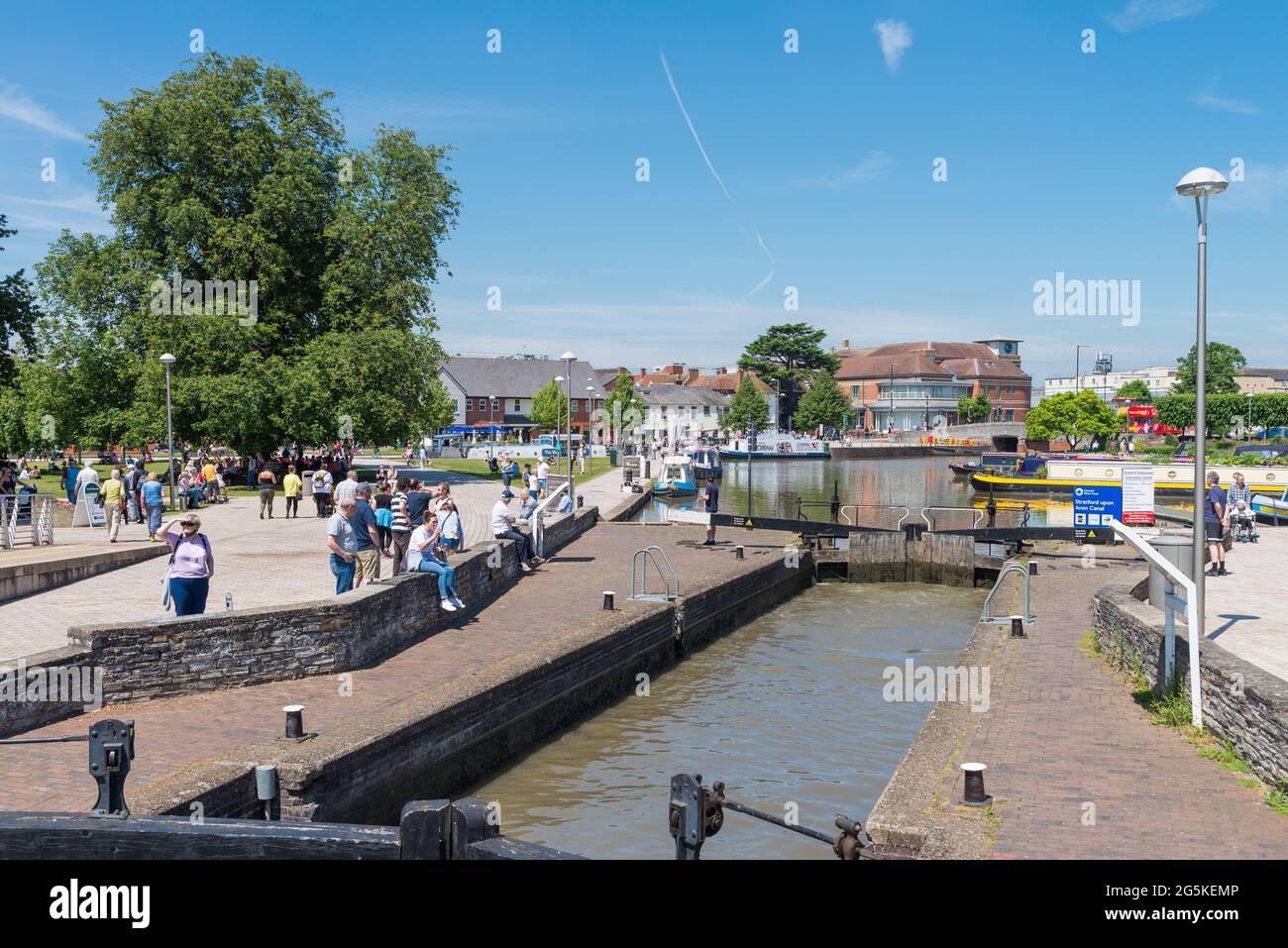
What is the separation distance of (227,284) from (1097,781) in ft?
126

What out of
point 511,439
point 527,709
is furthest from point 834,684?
point 511,439

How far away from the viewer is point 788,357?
12606 centimetres

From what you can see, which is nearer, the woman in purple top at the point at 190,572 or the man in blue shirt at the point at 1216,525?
the woman in purple top at the point at 190,572

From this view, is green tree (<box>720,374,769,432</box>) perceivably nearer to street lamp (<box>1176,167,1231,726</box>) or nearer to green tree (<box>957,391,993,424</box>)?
green tree (<box>957,391,993,424</box>)

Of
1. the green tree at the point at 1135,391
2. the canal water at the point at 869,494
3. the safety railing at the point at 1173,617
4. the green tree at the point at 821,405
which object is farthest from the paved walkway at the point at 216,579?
the green tree at the point at 1135,391

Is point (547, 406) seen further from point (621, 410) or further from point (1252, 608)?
point (1252, 608)

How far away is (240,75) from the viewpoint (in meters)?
41.8

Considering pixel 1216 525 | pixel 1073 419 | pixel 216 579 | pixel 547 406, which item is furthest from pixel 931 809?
pixel 1073 419

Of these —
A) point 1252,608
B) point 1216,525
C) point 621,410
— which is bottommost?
point 1252,608

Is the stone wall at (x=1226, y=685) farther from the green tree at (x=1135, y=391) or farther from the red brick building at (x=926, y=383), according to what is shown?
the green tree at (x=1135, y=391)

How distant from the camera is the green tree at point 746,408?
115625mm

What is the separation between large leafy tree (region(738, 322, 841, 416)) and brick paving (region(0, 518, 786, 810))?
105191 millimetres

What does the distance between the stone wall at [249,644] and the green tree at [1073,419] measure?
90410 millimetres

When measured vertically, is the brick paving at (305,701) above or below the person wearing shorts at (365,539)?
below
